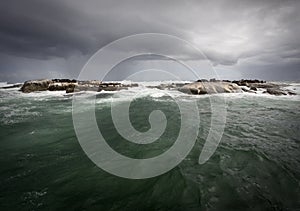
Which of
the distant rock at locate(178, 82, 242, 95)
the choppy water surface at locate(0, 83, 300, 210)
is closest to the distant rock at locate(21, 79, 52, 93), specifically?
the distant rock at locate(178, 82, 242, 95)

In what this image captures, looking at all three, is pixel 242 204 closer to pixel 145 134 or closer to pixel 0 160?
pixel 145 134

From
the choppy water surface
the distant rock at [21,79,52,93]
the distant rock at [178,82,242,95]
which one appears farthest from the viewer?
the distant rock at [21,79,52,93]

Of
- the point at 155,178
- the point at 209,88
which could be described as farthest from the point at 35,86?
the point at 155,178

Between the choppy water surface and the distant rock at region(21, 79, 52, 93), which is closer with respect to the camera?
the choppy water surface

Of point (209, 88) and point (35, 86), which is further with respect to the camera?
point (35, 86)

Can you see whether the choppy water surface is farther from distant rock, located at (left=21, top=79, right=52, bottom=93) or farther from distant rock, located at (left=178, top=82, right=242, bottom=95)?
distant rock, located at (left=21, top=79, right=52, bottom=93)

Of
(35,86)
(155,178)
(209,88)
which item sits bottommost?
(155,178)

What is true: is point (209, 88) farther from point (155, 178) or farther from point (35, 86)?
point (35, 86)

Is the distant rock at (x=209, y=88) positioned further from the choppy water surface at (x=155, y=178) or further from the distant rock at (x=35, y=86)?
the distant rock at (x=35, y=86)

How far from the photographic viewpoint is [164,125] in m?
8.05

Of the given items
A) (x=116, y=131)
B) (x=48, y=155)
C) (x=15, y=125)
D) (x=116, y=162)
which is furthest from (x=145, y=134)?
(x=15, y=125)

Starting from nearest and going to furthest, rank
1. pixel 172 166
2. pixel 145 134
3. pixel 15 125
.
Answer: pixel 172 166, pixel 145 134, pixel 15 125

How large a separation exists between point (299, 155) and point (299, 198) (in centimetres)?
215

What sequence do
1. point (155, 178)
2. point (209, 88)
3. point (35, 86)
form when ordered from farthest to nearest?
1. point (35, 86)
2. point (209, 88)
3. point (155, 178)
